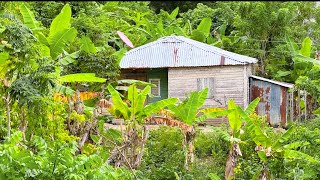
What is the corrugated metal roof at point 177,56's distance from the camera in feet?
60.5

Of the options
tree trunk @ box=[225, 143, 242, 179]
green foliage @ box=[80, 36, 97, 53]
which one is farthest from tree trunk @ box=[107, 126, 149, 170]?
green foliage @ box=[80, 36, 97, 53]

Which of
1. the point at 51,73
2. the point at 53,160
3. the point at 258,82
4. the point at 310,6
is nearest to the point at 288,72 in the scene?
the point at 258,82

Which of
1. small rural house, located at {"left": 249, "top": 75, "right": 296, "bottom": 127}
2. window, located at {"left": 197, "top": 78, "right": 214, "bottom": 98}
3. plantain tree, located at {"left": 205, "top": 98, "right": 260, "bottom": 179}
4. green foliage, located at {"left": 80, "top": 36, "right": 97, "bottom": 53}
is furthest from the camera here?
window, located at {"left": 197, "top": 78, "right": 214, "bottom": 98}

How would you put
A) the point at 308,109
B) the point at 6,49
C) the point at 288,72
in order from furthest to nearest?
the point at 288,72, the point at 308,109, the point at 6,49

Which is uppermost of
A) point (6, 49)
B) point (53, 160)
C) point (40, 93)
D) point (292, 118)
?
point (6, 49)

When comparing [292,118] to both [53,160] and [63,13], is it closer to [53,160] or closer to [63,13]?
[63,13]

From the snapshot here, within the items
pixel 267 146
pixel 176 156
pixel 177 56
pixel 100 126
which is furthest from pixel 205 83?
pixel 267 146

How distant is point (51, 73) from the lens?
908cm

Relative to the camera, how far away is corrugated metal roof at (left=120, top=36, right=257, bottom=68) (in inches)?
726

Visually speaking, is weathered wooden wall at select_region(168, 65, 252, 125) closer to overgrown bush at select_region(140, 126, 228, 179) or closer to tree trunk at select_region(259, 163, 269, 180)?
overgrown bush at select_region(140, 126, 228, 179)

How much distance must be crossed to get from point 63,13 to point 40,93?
14.2 ft

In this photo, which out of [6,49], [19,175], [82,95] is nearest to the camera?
[19,175]

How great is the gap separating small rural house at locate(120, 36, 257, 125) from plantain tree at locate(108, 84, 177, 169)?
695 cm

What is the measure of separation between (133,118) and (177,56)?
7.74 metres
